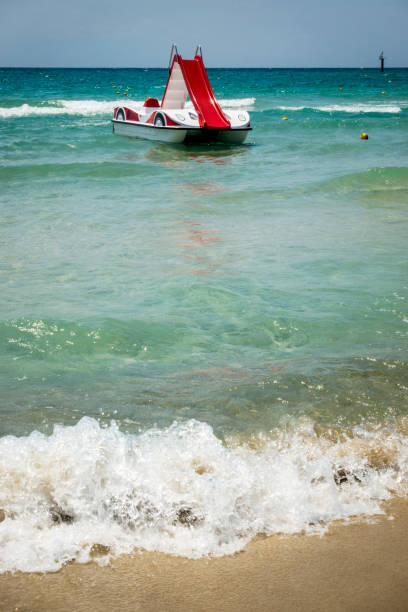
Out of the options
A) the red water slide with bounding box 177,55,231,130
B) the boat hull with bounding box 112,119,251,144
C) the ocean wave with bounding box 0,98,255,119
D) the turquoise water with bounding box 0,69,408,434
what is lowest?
the turquoise water with bounding box 0,69,408,434

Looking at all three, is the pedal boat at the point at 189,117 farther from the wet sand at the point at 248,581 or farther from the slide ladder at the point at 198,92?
the wet sand at the point at 248,581

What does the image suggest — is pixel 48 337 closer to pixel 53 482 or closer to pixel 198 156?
pixel 53 482

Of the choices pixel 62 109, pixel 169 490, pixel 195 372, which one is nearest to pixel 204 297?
pixel 195 372

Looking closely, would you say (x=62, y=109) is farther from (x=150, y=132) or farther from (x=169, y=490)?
(x=169, y=490)

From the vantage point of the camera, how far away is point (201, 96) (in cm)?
1683

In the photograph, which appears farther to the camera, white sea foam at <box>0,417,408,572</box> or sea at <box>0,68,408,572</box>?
sea at <box>0,68,408,572</box>

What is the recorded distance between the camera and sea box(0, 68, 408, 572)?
2320mm

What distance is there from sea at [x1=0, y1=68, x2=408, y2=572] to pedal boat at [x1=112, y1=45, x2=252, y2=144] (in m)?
7.38

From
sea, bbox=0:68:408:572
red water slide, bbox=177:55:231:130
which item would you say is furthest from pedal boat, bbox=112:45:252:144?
sea, bbox=0:68:408:572

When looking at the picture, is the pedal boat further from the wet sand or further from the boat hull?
the wet sand

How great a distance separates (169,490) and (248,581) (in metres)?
0.53

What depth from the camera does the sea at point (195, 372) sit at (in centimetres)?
232

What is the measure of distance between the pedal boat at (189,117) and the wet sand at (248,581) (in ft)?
49.3

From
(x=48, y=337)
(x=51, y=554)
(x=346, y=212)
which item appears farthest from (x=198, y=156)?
→ (x=51, y=554)
